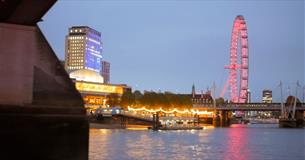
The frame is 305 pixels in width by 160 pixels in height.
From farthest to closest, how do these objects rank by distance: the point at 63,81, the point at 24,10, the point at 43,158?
the point at 63,81
the point at 43,158
the point at 24,10

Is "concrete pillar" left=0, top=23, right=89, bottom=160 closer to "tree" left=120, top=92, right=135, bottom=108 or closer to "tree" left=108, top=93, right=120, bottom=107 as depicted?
"tree" left=120, top=92, right=135, bottom=108

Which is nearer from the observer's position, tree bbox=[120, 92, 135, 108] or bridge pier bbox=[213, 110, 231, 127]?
tree bbox=[120, 92, 135, 108]

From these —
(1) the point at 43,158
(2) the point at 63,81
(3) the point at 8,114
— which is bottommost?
(1) the point at 43,158

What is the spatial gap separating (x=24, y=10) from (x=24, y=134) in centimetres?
526

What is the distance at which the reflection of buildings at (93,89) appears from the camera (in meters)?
179

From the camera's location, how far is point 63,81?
2433cm

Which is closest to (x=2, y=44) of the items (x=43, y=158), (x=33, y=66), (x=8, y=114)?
(x=33, y=66)

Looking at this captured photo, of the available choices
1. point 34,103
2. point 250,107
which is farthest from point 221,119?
point 34,103

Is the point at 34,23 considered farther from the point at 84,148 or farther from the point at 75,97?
the point at 84,148

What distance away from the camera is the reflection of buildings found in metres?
179

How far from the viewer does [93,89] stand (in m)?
185

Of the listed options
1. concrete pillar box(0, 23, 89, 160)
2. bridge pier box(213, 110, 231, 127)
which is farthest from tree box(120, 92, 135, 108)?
concrete pillar box(0, 23, 89, 160)

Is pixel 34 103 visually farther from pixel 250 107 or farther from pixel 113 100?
pixel 113 100

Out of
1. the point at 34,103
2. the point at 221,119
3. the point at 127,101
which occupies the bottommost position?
the point at 221,119
